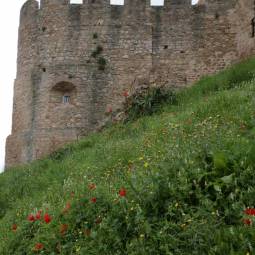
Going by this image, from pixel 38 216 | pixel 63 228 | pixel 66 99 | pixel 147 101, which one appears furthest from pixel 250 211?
pixel 66 99

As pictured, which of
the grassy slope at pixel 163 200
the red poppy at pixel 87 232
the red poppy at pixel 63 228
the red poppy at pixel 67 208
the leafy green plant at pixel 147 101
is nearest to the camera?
the grassy slope at pixel 163 200

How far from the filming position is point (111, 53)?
17.2 metres

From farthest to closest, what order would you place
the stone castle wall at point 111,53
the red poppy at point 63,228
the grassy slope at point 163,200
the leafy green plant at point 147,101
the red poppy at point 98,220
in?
the stone castle wall at point 111,53 < the leafy green plant at point 147,101 < the red poppy at point 63,228 < the red poppy at point 98,220 < the grassy slope at point 163,200

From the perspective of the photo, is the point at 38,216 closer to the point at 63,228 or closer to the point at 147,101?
the point at 63,228

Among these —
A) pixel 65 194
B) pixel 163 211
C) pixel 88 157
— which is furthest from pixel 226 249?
pixel 88 157

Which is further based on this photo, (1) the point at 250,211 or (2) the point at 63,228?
(2) the point at 63,228

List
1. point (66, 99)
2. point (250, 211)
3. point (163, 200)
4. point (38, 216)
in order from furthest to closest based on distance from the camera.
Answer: point (66, 99)
point (38, 216)
point (163, 200)
point (250, 211)

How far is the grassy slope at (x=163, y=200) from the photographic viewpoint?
527cm

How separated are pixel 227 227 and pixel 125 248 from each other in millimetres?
1086

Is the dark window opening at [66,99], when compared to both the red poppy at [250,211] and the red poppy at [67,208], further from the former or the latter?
the red poppy at [250,211]

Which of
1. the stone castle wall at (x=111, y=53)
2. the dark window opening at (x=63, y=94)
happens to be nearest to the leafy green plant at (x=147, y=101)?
the stone castle wall at (x=111, y=53)

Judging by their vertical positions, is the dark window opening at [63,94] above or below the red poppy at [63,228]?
above

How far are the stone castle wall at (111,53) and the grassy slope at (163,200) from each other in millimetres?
7792

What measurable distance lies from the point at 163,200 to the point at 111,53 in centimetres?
1176
